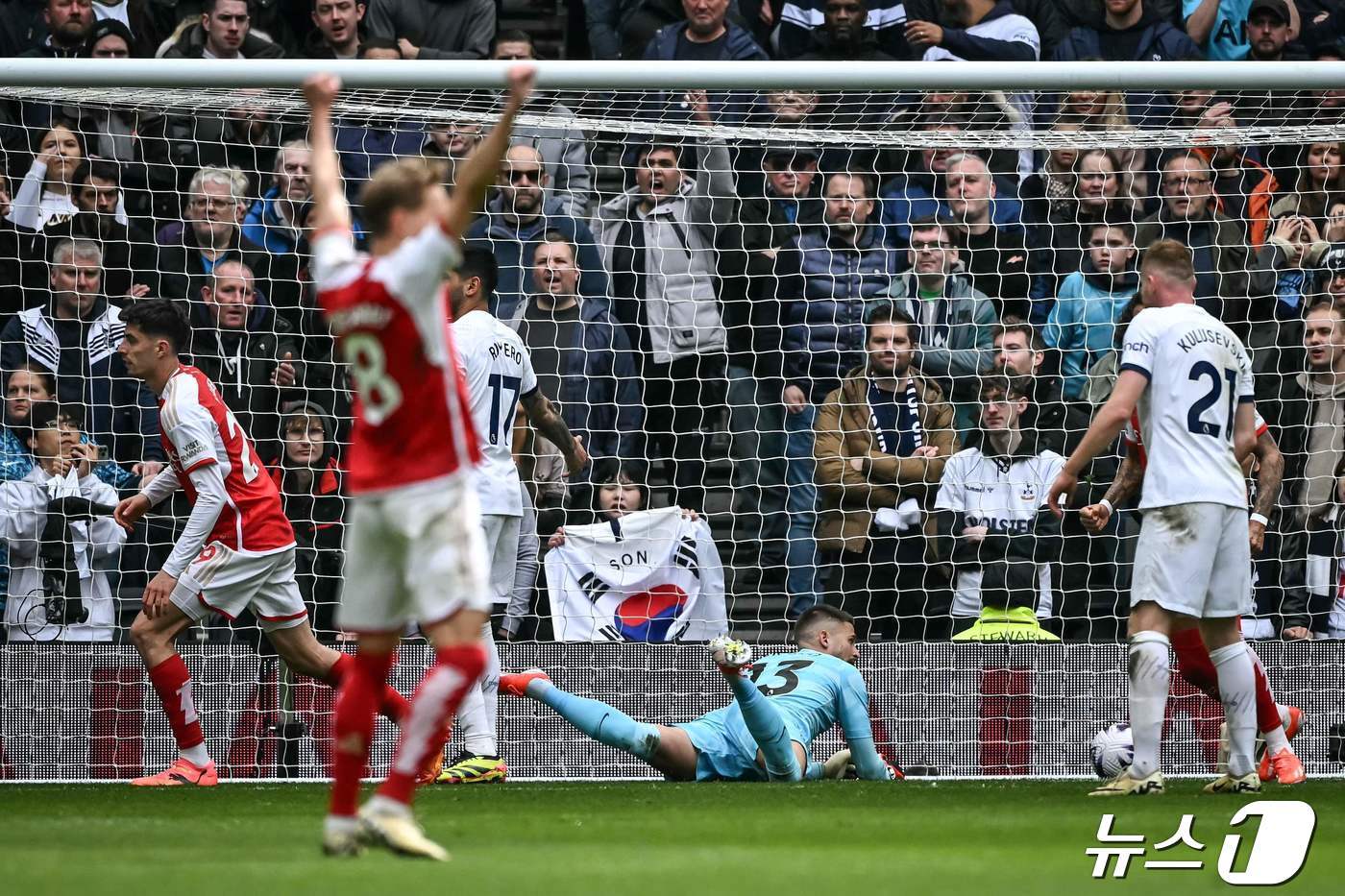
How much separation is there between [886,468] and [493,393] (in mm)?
2683

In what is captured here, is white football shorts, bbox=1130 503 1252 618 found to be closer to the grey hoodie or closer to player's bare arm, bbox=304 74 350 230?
player's bare arm, bbox=304 74 350 230

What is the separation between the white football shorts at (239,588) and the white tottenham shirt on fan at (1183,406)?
13.2 ft

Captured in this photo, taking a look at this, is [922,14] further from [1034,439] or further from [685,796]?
[685,796]

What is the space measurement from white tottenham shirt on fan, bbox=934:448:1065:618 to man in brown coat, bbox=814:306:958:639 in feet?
0.36

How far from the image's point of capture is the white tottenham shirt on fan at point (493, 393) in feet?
29.5

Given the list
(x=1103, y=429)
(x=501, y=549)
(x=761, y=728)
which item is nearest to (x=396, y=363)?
(x=1103, y=429)

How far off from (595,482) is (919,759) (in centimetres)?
262

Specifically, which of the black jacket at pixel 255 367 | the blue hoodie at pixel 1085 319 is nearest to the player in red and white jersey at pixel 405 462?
the black jacket at pixel 255 367

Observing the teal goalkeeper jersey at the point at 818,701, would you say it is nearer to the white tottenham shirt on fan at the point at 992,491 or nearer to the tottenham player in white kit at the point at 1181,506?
the tottenham player in white kit at the point at 1181,506

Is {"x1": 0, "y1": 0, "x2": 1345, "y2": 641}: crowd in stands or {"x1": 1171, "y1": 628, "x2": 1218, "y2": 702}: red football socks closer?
{"x1": 1171, "y1": 628, "x2": 1218, "y2": 702}: red football socks

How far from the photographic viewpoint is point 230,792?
27.1 feet

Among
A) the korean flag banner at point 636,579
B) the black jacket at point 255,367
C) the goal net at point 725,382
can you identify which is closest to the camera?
the goal net at point 725,382

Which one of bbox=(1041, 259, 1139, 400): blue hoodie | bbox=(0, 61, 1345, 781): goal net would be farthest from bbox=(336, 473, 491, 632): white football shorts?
bbox=(1041, 259, 1139, 400): blue hoodie

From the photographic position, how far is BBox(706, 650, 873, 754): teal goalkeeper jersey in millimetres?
8875
